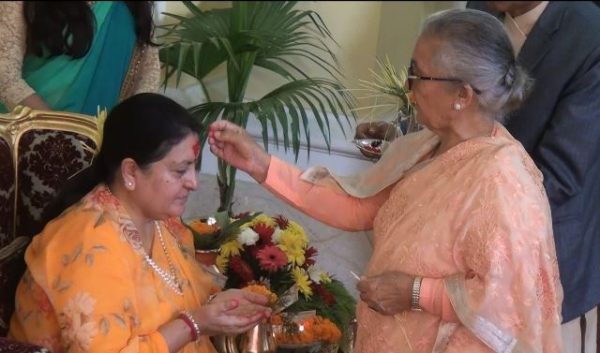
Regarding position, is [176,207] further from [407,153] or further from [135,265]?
[407,153]

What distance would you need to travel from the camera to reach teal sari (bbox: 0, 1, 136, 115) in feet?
7.89

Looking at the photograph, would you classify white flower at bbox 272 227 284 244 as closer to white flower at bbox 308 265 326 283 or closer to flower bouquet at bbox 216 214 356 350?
flower bouquet at bbox 216 214 356 350

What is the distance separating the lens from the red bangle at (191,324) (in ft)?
5.43

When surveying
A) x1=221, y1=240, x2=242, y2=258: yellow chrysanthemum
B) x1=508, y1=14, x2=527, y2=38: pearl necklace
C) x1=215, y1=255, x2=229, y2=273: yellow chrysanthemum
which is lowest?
x1=215, y1=255, x2=229, y2=273: yellow chrysanthemum

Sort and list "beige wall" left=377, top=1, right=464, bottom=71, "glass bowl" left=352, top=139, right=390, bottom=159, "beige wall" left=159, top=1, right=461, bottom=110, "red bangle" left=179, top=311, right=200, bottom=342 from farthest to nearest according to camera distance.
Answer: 1. "beige wall" left=377, top=1, right=464, bottom=71
2. "beige wall" left=159, top=1, right=461, bottom=110
3. "glass bowl" left=352, top=139, right=390, bottom=159
4. "red bangle" left=179, top=311, right=200, bottom=342

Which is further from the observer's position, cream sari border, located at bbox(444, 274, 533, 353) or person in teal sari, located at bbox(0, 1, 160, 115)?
person in teal sari, located at bbox(0, 1, 160, 115)

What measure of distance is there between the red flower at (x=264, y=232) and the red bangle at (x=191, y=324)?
0.43 metres

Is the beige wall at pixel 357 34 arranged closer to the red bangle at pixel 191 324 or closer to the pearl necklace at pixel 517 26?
the pearl necklace at pixel 517 26

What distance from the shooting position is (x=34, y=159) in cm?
189

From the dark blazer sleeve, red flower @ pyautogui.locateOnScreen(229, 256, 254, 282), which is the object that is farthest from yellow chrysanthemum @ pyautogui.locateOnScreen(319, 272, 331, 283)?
the dark blazer sleeve

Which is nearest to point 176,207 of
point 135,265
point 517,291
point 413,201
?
point 135,265

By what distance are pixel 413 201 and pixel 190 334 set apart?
1.71ft

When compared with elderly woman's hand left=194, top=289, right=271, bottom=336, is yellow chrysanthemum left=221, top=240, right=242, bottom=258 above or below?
below

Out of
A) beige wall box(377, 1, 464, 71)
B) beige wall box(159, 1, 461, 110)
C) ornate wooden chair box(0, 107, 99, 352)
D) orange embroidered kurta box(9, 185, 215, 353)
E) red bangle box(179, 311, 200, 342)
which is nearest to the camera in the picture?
orange embroidered kurta box(9, 185, 215, 353)
